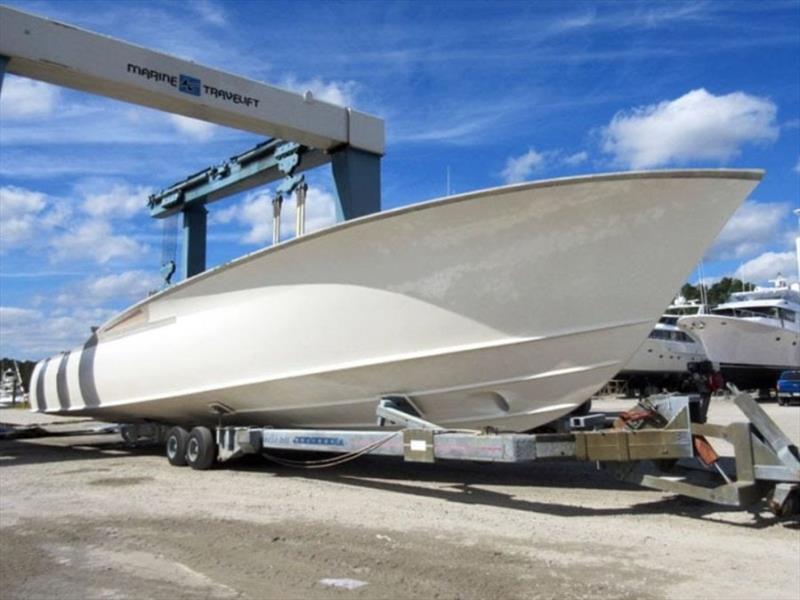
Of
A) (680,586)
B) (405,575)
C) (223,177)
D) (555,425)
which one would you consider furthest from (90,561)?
(223,177)

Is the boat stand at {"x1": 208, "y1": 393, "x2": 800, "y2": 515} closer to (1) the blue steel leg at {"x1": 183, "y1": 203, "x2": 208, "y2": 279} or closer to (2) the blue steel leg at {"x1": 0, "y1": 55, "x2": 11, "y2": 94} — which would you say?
(2) the blue steel leg at {"x1": 0, "y1": 55, "x2": 11, "y2": 94}

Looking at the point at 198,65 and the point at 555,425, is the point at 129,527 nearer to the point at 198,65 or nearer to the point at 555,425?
the point at 555,425

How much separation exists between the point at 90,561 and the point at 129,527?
3.34 ft

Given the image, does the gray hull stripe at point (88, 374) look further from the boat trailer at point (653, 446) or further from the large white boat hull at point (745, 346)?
the large white boat hull at point (745, 346)

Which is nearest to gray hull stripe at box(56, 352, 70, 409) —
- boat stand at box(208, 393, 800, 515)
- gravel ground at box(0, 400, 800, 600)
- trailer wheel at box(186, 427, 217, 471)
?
gravel ground at box(0, 400, 800, 600)

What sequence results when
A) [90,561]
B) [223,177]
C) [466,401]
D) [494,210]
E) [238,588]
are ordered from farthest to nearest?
1. [223,177]
2. [466,401]
3. [494,210]
4. [90,561]
5. [238,588]

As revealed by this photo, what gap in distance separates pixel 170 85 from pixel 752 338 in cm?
2086

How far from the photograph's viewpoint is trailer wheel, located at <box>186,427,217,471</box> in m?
8.51

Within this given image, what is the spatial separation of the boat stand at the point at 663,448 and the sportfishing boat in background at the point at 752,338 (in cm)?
1810

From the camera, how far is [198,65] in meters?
10.2

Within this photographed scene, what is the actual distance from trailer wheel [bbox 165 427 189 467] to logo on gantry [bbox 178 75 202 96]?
15.5 ft

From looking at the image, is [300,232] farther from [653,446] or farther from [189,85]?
[653,446]

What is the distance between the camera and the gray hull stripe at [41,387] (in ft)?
40.7

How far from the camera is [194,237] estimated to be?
14688 millimetres
